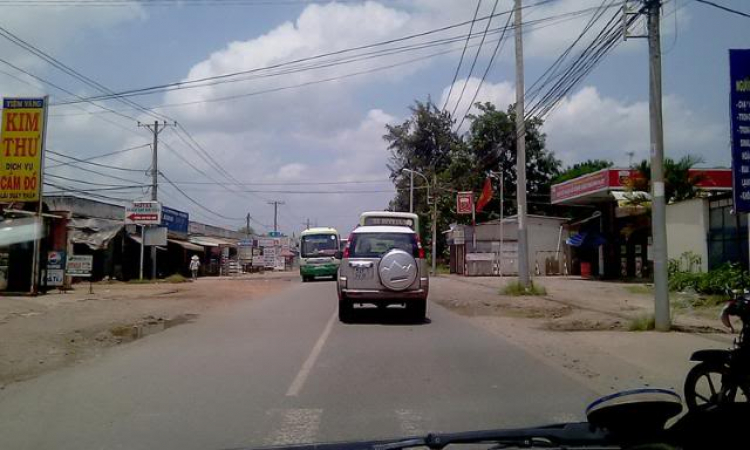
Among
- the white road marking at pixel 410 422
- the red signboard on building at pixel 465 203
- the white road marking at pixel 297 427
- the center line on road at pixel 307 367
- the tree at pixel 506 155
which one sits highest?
the tree at pixel 506 155

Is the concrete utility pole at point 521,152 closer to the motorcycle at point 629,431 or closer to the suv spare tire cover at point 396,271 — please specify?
the suv spare tire cover at point 396,271

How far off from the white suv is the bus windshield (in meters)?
25.0

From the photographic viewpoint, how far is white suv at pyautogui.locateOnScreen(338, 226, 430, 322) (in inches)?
570

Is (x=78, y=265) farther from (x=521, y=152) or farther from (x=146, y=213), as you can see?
(x=521, y=152)

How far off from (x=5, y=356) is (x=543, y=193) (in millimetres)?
57038

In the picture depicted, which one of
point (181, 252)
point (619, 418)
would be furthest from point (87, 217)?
point (619, 418)

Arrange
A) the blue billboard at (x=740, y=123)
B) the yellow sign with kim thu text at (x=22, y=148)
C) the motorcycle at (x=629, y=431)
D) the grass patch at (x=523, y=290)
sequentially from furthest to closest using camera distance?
the grass patch at (x=523, y=290) → the yellow sign with kim thu text at (x=22, y=148) → the blue billboard at (x=740, y=123) → the motorcycle at (x=629, y=431)

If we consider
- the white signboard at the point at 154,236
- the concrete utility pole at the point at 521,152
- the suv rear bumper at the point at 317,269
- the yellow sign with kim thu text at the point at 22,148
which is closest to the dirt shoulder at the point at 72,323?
the yellow sign with kim thu text at the point at 22,148

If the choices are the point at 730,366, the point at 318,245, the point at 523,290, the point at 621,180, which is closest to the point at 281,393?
the point at 730,366

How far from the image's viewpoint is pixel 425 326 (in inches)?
568

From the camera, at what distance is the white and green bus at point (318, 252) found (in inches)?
1590

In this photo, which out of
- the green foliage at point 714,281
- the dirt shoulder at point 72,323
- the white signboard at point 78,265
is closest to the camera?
the dirt shoulder at point 72,323

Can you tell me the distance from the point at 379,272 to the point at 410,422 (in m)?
8.25

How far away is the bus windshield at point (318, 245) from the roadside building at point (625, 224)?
13799mm
